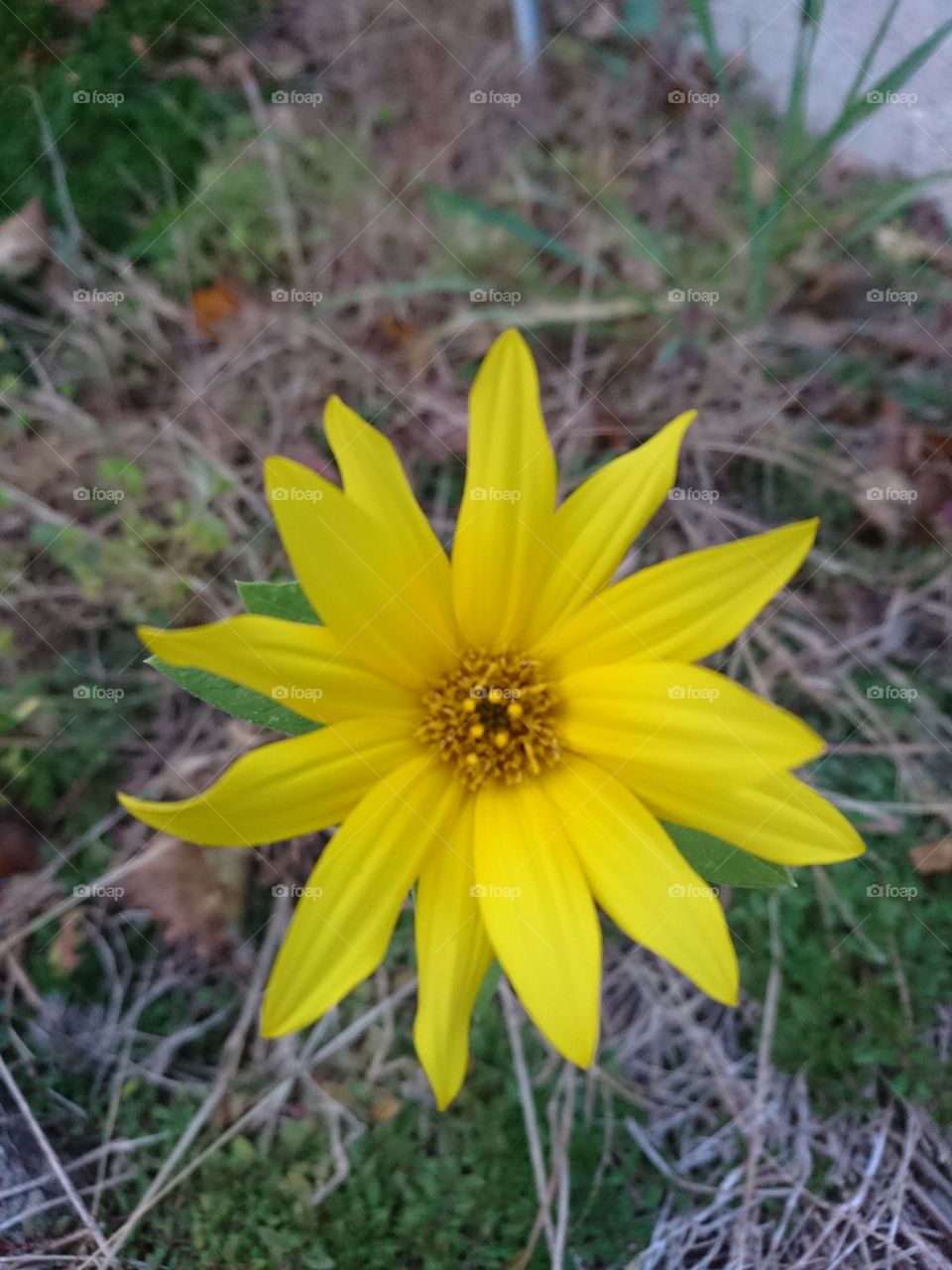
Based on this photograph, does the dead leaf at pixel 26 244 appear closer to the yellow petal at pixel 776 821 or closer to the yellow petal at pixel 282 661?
the yellow petal at pixel 282 661

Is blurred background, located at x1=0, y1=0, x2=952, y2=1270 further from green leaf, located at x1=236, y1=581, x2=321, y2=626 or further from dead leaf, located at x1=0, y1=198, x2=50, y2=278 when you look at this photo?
green leaf, located at x1=236, y1=581, x2=321, y2=626

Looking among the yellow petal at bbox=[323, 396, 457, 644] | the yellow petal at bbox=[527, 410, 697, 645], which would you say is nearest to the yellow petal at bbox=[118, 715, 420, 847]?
the yellow petal at bbox=[323, 396, 457, 644]

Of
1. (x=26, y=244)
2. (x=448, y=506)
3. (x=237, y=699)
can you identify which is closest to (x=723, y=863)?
(x=237, y=699)

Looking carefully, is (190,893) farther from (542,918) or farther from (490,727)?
(542,918)

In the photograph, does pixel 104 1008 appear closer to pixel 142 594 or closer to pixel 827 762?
pixel 142 594

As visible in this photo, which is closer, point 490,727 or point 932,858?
point 490,727

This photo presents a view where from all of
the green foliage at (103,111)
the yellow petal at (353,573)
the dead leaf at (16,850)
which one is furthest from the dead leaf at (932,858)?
the green foliage at (103,111)

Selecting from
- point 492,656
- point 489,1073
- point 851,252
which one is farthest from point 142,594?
point 851,252
